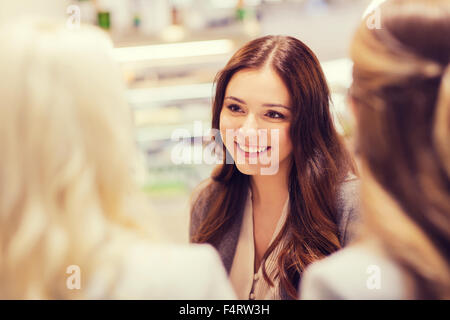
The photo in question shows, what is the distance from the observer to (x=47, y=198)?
762 millimetres

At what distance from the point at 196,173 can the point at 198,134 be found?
27 cm

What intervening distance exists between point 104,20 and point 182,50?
1.52ft

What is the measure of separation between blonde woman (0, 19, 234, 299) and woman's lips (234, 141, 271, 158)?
0.57 metres

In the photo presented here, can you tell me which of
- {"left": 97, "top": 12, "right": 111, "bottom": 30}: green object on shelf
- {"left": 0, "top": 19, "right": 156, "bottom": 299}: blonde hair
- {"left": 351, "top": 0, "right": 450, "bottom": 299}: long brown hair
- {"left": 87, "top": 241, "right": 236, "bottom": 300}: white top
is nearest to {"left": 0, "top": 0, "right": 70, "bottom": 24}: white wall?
{"left": 97, "top": 12, "right": 111, "bottom": 30}: green object on shelf

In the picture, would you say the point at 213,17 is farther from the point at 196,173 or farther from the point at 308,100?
the point at 308,100

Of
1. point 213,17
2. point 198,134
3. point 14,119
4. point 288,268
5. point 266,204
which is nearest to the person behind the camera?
point 14,119

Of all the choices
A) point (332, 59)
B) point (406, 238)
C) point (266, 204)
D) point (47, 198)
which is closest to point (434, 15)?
point (406, 238)

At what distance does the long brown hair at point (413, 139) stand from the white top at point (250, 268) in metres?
0.57

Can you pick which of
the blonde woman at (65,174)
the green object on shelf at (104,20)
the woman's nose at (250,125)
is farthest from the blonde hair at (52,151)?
the green object on shelf at (104,20)

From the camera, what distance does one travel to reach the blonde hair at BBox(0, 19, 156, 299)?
0.75 metres

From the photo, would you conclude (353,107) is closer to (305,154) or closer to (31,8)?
(305,154)

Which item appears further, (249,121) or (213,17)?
(213,17)

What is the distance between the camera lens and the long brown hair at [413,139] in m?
0.78

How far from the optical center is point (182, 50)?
2.77 m
